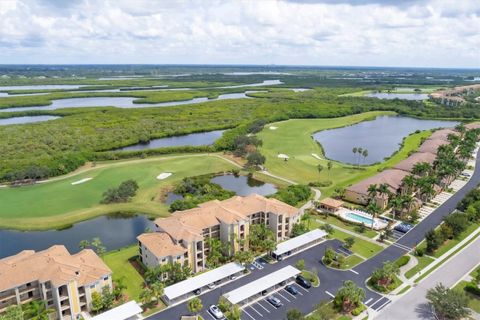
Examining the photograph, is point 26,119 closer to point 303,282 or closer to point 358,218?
point 358,218

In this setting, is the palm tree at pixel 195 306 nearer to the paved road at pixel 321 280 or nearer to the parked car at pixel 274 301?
the paved road at pixel 321 280

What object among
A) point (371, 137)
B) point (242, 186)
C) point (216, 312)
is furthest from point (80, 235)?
point (371, 137)

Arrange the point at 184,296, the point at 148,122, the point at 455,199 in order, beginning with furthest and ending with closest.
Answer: the point at 148,122 < the point at 455,199 < the point at 184,296

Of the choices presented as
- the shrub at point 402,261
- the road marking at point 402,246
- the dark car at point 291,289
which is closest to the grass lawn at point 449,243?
the road marking at point 402,246

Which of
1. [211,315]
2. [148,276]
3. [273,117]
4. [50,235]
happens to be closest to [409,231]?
[211,315]

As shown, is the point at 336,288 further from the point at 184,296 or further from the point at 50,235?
the point at 50,235

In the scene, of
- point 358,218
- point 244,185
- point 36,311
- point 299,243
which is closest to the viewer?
point 36,311
